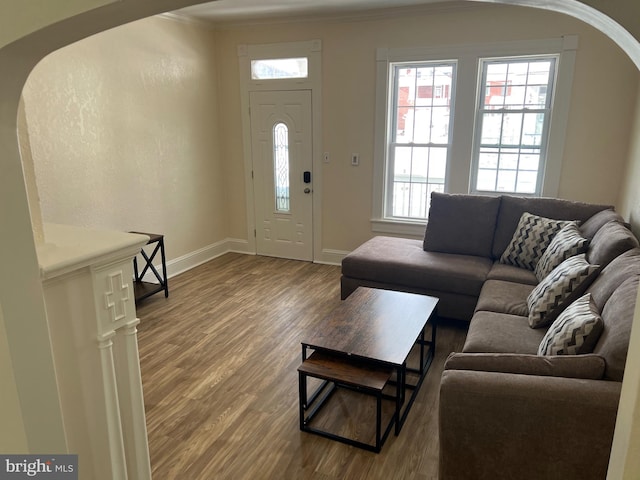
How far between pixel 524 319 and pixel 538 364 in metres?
0.95

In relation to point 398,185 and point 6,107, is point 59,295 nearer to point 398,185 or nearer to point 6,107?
point 6,107

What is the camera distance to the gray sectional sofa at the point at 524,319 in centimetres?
162

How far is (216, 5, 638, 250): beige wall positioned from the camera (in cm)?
395

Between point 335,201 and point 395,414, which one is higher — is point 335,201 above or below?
above

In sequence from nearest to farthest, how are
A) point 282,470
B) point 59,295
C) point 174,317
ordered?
point 59,295 < point 282,470 < point 174,317

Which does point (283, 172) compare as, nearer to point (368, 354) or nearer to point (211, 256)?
point (211, 256)

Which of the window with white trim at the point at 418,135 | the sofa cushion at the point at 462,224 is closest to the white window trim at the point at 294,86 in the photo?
the window with white trim at the point at 418,135

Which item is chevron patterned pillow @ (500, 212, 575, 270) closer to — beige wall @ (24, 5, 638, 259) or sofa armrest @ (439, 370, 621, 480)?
beige wall @ (24, 5, 638, 259)

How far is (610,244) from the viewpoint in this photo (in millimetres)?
2637

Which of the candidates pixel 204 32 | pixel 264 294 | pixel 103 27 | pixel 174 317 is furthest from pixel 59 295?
pixel 204 32

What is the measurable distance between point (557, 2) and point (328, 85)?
166 inches

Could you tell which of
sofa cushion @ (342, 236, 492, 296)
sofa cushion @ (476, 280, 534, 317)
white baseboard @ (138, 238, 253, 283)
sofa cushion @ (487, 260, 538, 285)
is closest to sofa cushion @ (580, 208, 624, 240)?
sofa cushion @ (487, 260, 538, 285)

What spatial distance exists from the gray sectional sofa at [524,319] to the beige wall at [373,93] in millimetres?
818

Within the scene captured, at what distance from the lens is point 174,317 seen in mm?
3881
